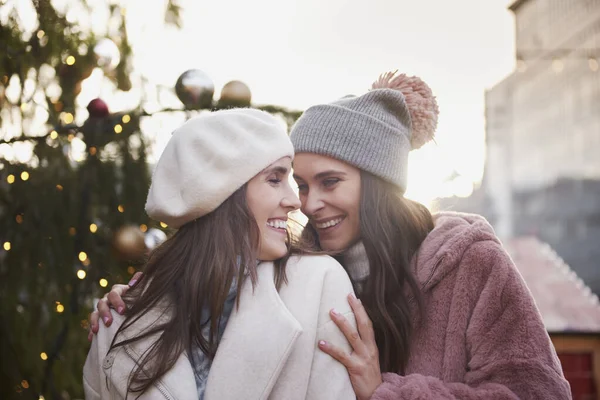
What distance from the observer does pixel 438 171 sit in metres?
2.90

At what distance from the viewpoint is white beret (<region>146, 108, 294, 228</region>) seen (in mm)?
1839

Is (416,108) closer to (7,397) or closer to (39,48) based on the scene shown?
(39,48)

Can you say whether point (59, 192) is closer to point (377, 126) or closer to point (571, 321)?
point (377, 126)


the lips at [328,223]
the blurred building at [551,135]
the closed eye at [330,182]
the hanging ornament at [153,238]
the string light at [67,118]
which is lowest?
the blurred building at [551,135]

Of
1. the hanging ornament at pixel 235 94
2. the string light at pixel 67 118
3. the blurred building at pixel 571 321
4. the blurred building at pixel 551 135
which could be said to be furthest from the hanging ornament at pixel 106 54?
the blurred building at pixel 551 135

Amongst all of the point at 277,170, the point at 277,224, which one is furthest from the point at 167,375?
the point at 277,170

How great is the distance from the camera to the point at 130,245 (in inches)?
101

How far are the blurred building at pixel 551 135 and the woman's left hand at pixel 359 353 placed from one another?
22022 millimetres

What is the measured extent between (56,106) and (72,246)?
2.05ft

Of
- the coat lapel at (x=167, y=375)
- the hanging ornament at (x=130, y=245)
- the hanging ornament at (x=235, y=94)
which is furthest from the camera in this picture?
the hanging ornament at (x=235, y=94)

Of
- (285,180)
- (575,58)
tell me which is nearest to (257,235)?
(285,180)

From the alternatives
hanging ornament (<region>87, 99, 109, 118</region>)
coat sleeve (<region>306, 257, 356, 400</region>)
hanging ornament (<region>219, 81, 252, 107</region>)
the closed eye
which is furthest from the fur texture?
hanging ornament (<region>87, 99, 109, 118</region>)

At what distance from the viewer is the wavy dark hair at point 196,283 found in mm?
1796

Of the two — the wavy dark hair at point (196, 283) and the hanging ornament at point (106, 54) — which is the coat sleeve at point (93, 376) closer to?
the wavy dark hair at point (196, 283)
